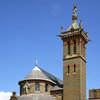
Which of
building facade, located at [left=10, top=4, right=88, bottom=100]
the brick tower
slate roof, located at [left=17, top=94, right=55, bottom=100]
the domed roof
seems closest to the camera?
the brick tower

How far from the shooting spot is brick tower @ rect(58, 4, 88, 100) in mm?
52406

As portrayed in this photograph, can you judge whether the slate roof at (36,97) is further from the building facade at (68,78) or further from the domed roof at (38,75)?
the domed roof at (38,75)

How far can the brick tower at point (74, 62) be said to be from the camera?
172ft

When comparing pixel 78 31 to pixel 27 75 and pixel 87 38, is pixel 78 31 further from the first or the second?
pixel 27 75

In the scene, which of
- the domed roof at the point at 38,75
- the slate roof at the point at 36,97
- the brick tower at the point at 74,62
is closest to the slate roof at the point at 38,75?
the domed roof at the point at 38,75

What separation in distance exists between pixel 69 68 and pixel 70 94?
5.79 meters

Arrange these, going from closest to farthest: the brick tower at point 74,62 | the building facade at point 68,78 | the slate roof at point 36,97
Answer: the brick tower at point 74,62
the building facade at point 68,78
the slate roof at point 36,97

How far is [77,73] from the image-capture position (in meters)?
53.2

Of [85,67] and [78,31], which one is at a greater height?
[78,31]

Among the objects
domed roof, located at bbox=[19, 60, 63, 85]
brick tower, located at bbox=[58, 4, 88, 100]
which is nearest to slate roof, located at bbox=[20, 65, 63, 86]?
domed roof, located at bbox=[19, 60, 63, 85]

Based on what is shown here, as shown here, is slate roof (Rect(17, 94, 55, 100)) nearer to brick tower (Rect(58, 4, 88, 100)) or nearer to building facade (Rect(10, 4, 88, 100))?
building facade (Rect(10, 4, 88, 100))

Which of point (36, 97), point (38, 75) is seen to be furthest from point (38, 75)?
point (36, 97)

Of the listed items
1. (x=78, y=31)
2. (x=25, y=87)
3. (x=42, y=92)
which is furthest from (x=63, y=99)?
(x=78, y=31)

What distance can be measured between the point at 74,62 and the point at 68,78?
3.70 metres
